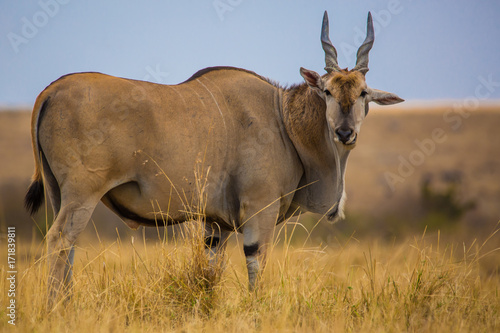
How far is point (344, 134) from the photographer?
5.26m

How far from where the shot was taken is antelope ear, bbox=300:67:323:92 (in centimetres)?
578

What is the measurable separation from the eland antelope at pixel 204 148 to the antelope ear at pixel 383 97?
2cm

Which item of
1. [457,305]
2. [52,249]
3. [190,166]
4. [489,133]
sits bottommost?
[489,133]

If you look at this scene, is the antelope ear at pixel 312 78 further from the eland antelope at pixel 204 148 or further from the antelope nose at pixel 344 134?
the antelope nose at pixel 344 134

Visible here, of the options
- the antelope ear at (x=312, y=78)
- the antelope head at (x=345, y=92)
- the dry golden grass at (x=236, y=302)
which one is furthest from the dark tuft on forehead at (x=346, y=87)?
the dry golden grass at (x=236, y=302)

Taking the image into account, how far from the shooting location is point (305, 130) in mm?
5820

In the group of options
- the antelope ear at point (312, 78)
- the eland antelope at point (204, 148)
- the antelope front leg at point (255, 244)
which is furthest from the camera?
the antelope ear at point (312, 78)

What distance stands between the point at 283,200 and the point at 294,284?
1.31m

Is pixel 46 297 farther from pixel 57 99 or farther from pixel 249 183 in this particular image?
pixel 249 183

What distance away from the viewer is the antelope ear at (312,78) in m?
5.78

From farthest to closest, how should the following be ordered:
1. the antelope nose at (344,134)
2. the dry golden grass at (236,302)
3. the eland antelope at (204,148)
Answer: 1. the antelope nose at (344,134)
2. the eland antelope at (204,148)
3. the dry golden grass at (236,302)

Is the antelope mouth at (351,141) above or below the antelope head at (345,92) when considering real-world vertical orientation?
below

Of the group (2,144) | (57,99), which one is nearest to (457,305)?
(57,99)

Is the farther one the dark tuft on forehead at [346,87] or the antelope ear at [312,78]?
the antelope ear at [312,78]
